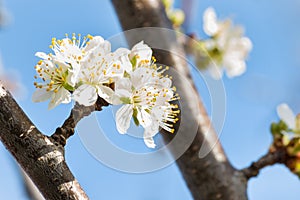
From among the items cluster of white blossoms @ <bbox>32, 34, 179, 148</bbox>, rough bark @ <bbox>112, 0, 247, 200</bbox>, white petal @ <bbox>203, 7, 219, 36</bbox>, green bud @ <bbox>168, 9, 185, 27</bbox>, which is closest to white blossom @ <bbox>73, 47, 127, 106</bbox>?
cluster of white blossoms @ <bbox>32, 34, 179, 148</bbox>

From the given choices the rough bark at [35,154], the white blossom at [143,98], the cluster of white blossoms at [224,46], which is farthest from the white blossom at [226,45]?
the rough bark at [35,154]

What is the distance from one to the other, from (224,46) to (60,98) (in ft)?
3.37

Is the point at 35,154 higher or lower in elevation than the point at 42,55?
lower

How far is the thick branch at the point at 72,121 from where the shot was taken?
0.62m

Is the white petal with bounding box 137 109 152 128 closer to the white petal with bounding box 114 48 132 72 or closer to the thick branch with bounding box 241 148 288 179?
the white petal with bounding box 114 48 132 72

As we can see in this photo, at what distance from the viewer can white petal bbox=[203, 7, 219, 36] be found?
1.61 metres

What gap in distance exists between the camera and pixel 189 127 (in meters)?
1.06

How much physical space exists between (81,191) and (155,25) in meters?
0.66

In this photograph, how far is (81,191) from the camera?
557 millimetres

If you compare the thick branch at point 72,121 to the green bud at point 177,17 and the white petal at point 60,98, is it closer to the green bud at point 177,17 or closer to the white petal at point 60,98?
the white petal at point 60,98

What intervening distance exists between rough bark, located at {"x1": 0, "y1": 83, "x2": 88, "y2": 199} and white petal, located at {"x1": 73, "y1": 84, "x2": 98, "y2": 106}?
89 mm

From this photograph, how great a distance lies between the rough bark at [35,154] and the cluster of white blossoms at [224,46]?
40.5 inches

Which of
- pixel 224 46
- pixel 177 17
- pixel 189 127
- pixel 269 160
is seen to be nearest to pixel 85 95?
pixel 189 127

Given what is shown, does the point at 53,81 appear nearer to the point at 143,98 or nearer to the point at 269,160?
the point at 143,98
